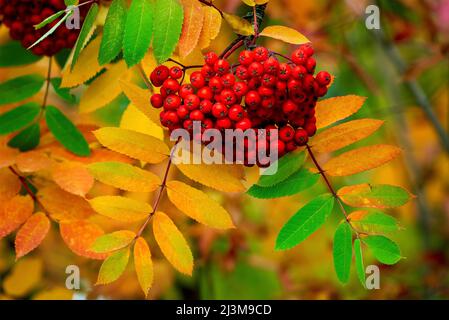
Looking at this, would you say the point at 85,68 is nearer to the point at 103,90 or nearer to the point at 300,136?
the point at 103,90

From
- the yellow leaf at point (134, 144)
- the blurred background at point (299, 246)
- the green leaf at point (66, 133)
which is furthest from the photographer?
the blurred background at point (299, 246)

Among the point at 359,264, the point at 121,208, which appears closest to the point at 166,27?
the point at 121,208

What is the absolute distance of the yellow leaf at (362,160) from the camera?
131 cm

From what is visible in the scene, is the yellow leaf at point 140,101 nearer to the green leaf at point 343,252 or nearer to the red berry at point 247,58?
the red berry at point 247,58

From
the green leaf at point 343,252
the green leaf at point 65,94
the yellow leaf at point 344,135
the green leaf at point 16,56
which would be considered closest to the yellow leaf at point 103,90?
the green leaf at point 65,94

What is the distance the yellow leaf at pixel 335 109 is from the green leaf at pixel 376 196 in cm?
15

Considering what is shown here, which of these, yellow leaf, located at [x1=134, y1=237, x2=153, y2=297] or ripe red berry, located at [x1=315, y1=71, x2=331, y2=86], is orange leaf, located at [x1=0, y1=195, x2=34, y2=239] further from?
ripe red berry, located at [x1=315, y1=71, x2=331, y2=86]

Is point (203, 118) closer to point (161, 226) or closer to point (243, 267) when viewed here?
point (161, 226)

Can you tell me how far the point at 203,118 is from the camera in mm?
1220

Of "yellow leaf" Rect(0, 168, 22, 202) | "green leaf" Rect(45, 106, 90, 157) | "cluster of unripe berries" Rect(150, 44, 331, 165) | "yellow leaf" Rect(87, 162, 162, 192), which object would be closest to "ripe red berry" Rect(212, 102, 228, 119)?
"cluster of unripe berries" Rect(150, 44, 331, 165)

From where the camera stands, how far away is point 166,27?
4.15 feet

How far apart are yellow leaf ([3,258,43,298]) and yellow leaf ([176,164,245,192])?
76 cm
